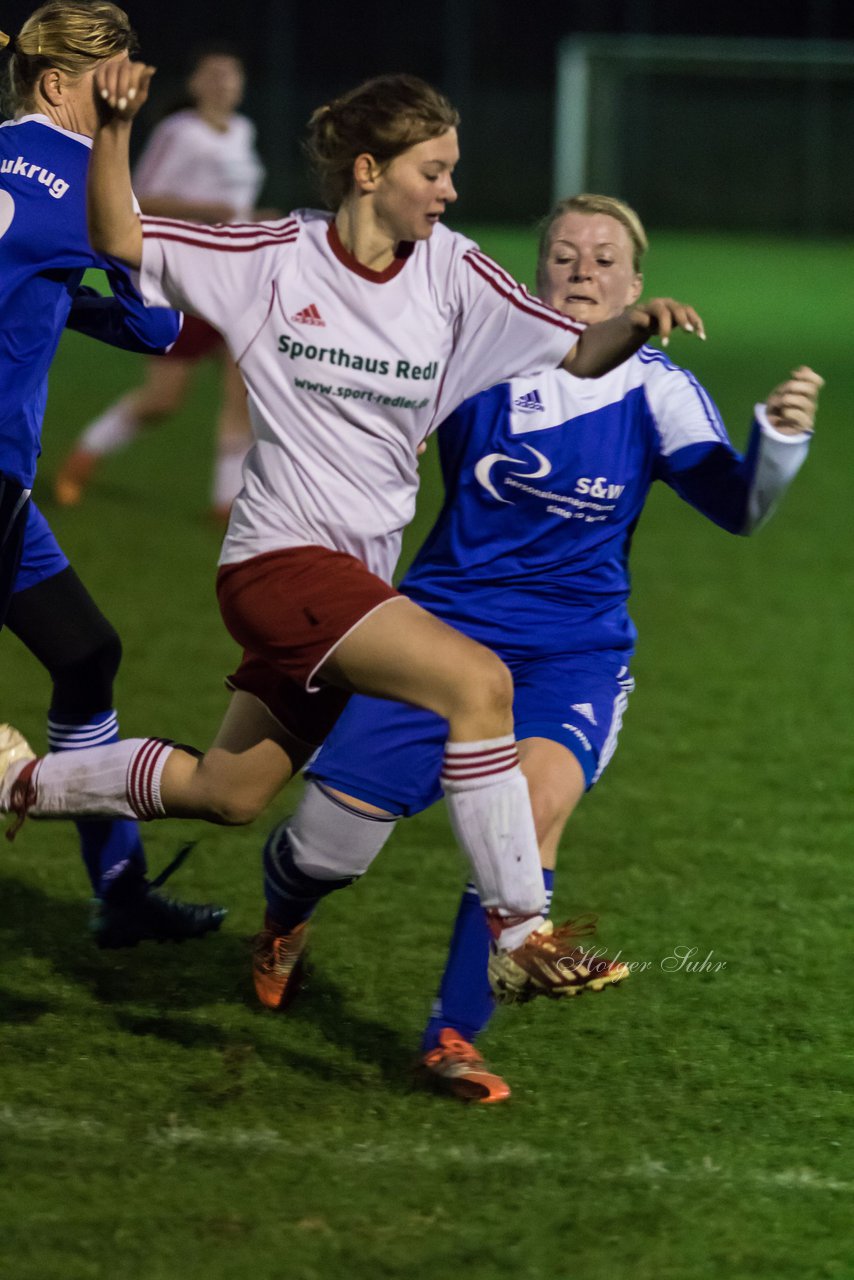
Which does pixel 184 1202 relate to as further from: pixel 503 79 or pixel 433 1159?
pixel 503 79

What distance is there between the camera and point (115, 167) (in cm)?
347

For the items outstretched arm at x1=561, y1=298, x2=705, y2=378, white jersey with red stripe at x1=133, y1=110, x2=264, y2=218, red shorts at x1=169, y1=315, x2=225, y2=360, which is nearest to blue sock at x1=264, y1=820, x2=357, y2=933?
outstretched arm at x1=561, y1=298, x2=705, y2=378

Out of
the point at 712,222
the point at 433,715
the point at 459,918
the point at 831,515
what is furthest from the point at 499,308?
the point at 712,222

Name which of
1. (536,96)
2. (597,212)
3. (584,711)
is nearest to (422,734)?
(584,711)

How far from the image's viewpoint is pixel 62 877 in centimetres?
523

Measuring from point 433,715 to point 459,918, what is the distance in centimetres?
44

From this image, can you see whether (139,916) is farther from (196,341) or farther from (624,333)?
(196,341)

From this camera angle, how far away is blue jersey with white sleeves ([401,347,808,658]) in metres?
4.14

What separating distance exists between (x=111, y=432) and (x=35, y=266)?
676 centimetres

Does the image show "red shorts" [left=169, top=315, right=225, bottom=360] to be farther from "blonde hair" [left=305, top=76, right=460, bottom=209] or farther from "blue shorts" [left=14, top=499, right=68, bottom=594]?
"blonde hair" [left=305, top=76, right=460, bottom=209]

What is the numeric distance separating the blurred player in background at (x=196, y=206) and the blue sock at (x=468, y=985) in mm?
6160

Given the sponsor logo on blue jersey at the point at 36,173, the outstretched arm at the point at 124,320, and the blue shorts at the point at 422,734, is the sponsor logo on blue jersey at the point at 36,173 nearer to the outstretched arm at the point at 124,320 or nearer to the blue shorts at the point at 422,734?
the outstretched arm at the point at 124,320

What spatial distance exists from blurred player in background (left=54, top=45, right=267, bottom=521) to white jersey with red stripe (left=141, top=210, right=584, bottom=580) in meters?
6.05

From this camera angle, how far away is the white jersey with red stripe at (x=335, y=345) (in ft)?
11.8
